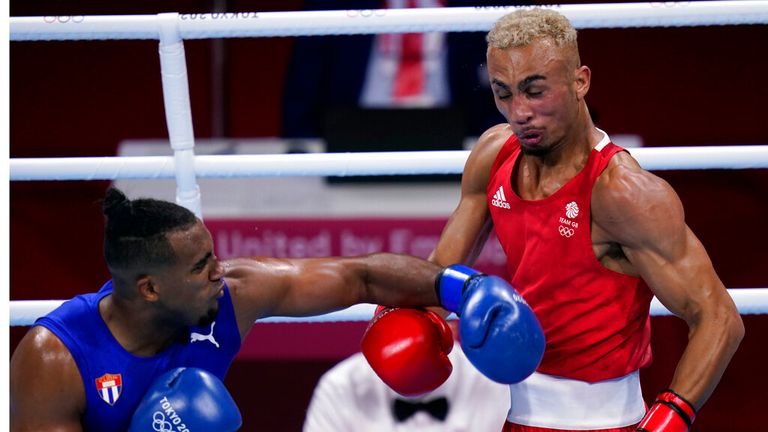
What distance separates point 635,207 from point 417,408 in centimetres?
99

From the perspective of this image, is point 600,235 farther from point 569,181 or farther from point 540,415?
point 540,415

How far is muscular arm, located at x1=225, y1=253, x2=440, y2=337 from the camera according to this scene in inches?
93.1

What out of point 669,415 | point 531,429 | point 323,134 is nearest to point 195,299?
point 531,429

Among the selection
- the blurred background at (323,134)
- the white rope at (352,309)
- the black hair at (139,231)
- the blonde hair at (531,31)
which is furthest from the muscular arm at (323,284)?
the blurred background at (323,134)

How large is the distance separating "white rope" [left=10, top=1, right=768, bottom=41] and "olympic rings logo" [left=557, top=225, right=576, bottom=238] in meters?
0.64

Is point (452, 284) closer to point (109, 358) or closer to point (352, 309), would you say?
point (352, 309)

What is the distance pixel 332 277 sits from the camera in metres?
2.40

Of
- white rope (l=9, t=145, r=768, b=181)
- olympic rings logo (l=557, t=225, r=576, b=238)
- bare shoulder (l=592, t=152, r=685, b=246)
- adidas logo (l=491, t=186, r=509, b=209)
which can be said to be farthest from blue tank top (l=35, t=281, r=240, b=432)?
bare shoulder (l=592, t=152, r=685, b=246)

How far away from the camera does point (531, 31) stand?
6.84 ft

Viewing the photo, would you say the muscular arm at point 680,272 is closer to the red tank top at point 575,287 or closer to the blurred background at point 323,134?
the red tank top at point 575,287

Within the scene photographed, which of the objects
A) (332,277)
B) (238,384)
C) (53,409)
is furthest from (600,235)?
(238,384)

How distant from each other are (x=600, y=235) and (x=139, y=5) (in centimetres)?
353

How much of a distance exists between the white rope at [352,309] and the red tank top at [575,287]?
1.38ft

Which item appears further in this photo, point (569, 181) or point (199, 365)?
point (199, 365)
